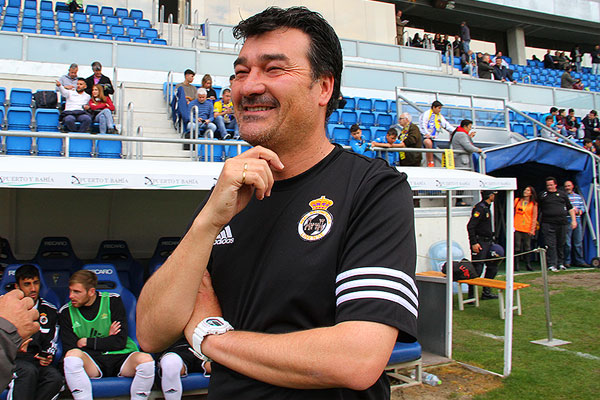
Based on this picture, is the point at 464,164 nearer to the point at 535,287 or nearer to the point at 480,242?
the point at 480,242

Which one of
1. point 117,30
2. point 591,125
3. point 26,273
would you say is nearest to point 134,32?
point 117,30

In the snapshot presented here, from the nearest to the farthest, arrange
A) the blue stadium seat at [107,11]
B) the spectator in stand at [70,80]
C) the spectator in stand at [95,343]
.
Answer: the spectator in stand at [95,343] < the spectator in stand at [70,80] < the blue stadium seat at [107,11]

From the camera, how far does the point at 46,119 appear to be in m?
9.09

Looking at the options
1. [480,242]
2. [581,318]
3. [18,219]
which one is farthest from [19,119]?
[581,318]

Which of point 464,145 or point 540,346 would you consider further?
point 464,145

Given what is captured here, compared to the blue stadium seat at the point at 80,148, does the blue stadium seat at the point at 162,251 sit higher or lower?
lower

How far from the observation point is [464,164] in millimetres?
10672

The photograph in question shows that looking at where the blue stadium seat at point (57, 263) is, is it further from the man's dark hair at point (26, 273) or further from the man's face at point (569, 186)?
the man's face at point (569, 186)

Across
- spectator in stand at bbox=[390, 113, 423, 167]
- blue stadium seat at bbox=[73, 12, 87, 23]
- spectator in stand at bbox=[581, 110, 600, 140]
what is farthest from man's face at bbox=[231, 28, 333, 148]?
spectator in stand at bbox=[581, 110, 600, 140]

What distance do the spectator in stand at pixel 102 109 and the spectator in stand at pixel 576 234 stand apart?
10841mm

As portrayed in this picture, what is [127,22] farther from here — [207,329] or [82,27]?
[207,329]

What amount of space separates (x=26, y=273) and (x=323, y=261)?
485cm

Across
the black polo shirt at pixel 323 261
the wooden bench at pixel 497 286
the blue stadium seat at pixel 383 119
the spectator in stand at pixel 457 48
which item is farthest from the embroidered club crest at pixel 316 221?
the spectator in stand at pixel 457 48

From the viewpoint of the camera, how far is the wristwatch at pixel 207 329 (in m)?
1.29
